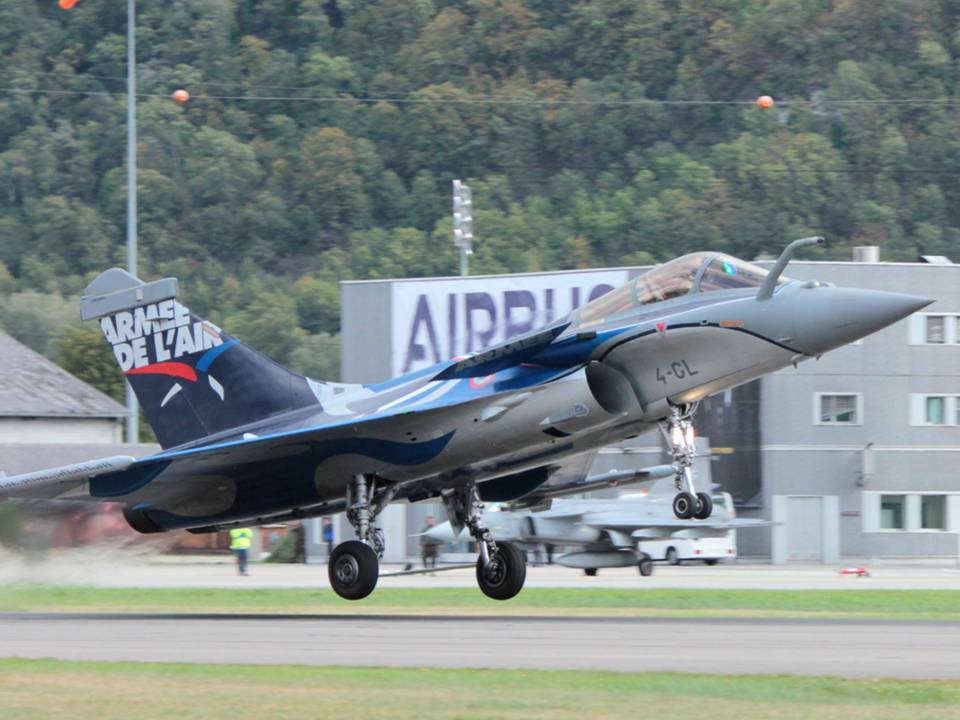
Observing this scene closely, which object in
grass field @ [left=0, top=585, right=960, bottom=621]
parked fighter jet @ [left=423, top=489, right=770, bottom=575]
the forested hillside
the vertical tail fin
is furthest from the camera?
the forested hillside

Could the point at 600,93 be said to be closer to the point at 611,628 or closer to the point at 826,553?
the point at 826,553

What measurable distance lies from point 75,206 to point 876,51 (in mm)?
61938

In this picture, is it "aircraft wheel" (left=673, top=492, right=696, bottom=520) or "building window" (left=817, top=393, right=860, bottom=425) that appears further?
"building window" (left=817, top=393, right=860, bottom=425)

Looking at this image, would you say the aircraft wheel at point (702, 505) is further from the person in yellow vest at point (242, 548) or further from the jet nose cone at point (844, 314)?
the person in yellow vest at point (242, 548)

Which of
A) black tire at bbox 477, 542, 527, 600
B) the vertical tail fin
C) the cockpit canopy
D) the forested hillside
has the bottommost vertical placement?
black tire at bbox 477, 542, 527, 600

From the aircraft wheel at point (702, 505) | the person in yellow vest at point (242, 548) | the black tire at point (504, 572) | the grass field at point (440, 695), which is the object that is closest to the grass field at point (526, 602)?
the black tire at point (504, 572)

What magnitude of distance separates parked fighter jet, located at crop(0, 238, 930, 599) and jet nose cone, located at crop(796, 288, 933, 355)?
2cm

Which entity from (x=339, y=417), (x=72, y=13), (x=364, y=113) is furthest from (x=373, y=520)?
(x=72, y=13)

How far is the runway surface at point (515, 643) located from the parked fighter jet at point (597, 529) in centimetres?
1436

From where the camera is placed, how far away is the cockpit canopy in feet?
58.6

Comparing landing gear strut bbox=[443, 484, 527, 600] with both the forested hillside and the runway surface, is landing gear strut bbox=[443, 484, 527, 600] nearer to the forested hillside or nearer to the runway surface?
the runway surface

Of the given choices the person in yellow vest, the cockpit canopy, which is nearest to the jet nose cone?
the cockpit canopy

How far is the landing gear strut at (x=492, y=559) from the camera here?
67.1 feet

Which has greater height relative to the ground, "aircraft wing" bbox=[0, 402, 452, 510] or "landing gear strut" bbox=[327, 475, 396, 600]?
"aircraft wing" bbox=[0, 402, 452, 510]
